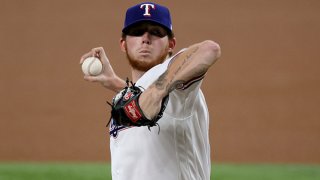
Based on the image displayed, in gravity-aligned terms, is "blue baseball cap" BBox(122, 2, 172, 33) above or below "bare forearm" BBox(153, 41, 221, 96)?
above

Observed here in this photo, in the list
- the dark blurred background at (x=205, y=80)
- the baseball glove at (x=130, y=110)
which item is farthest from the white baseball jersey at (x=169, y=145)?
the dark blurred background at (x=205, y=80)

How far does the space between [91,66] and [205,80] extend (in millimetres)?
6815

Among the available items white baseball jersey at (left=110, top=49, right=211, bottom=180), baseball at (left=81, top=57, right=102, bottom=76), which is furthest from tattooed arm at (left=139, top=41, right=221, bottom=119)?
baseball at (left=81, top=57, right=102, bottom=76)

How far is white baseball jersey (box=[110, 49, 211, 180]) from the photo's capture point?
2090mm

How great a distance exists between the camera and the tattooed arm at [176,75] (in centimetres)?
165

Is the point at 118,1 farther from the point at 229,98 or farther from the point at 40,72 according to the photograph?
the point at 229,98

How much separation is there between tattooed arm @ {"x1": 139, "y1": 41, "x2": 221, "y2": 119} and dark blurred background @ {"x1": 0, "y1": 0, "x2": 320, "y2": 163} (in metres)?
7.38

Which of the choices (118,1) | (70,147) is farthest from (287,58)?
(70,147)

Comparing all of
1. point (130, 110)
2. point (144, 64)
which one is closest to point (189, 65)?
point (130, 110)

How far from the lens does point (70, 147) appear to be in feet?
30.2

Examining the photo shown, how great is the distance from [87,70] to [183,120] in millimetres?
752

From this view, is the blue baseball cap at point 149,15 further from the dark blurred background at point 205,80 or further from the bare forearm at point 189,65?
the dark blurred background at point 205,80

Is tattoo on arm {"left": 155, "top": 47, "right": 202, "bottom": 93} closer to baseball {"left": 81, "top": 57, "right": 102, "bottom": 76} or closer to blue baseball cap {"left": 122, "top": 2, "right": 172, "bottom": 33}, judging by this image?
blue baseball cap {"left": 122, "top": 2, "right": 172, "bottom": 33}

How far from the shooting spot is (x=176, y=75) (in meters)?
1.72
